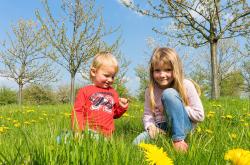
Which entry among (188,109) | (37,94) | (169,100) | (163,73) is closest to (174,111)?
(169,100)

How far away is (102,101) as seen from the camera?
3.70 metres

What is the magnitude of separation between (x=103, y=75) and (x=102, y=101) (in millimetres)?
257

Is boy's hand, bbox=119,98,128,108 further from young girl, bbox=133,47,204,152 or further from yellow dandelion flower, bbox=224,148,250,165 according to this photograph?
yellow dandelion flower, bbox=224,148,250,165

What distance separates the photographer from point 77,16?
19109 mm

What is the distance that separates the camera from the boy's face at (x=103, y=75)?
3680mm

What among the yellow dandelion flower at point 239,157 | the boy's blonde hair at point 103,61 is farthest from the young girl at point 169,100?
the yellow dandelion flower at point 239,157

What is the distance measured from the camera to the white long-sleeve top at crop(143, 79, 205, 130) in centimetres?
340

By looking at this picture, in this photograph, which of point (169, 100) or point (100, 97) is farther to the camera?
point (100, 97)

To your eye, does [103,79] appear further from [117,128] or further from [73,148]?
[73,148]

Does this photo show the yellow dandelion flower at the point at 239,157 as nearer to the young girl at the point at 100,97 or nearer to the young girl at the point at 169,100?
the young girl at the point at 169,100

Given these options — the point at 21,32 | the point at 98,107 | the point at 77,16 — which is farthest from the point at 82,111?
the point at 21,32

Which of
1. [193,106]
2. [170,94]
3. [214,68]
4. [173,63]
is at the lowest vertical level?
[193,106]

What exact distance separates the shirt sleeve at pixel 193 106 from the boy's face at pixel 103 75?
0.75 metres

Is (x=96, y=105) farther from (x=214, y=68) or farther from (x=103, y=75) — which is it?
(x=214, y=68)
